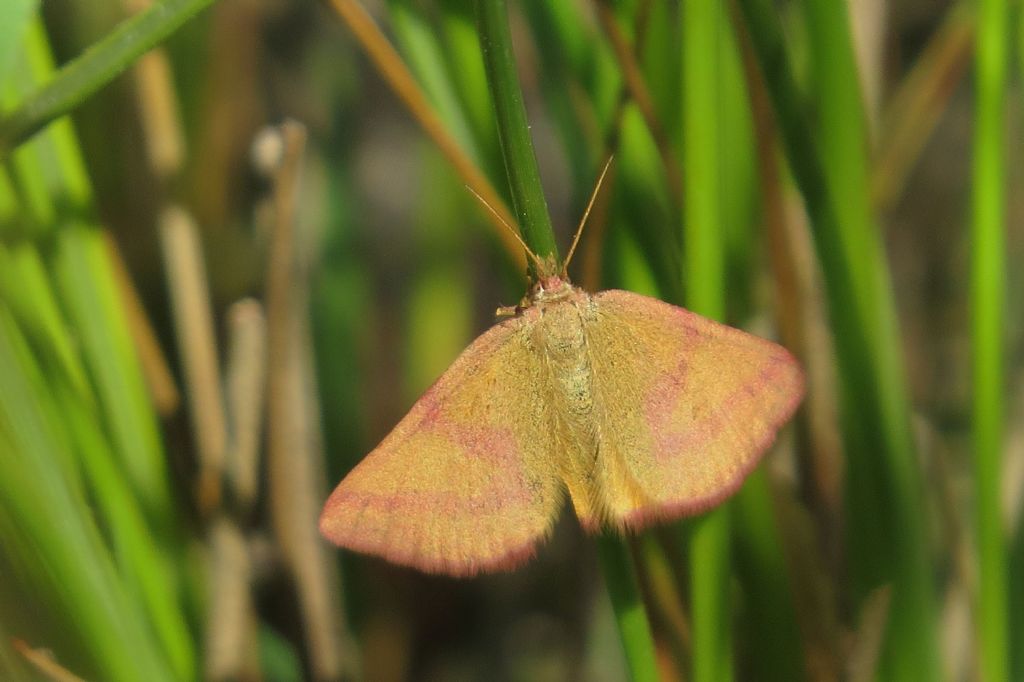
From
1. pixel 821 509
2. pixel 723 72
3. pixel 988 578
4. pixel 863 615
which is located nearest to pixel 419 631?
pixel 821 509

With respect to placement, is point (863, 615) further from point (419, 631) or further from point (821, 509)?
point (419, 631)

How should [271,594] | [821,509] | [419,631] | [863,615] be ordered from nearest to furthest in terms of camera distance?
[863,615] → [821,509] → [271,594] → [419,631]

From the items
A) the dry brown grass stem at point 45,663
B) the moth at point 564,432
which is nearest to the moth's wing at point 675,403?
the moth at point 564,432

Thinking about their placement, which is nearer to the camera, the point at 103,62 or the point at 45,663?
the point at 103,62

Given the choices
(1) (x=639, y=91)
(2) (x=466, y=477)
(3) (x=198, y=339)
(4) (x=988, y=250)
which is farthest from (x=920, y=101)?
(3) (x=198, y=339)

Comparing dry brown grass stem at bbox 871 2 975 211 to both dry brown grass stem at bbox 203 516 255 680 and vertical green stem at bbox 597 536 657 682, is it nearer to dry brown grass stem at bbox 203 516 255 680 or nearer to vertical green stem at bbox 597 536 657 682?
vertical green stem at bbox 597 536 657 682

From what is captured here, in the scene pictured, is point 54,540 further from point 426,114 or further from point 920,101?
point 920,101
